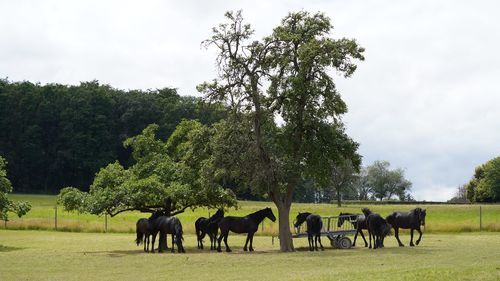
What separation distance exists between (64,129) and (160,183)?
86.2 metres

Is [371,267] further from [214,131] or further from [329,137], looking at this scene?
[214,131]

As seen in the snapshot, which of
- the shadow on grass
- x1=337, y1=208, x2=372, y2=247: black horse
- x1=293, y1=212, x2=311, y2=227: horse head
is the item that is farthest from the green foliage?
the shadow on grass

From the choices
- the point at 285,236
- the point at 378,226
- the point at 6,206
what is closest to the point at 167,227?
the point at 285,236

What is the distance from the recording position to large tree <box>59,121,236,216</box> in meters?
32.6

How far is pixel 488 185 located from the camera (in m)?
111

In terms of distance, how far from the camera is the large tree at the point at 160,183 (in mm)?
32594

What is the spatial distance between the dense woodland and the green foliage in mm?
47995

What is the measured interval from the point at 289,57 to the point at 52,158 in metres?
89.8

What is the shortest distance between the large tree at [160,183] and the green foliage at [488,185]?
8439 cm

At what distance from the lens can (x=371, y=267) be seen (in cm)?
2131

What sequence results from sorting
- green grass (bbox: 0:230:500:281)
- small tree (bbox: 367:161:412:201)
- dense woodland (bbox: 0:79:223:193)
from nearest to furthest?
green grass (bbox: 0:230:500:281) < dense woodland (bbox: 0:79:223:193) < small tree (bbox: 367:161:412:201)

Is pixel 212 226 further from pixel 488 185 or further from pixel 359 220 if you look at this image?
pixel 488 185

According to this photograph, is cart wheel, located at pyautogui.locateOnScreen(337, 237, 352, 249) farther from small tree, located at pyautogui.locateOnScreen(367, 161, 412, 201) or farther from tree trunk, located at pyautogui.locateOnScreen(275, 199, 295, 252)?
small tree, located at pyautogui.locateOnScreen(367, 161, 412, 201)

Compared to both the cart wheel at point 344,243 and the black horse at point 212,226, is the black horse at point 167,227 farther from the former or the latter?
the cart wheel at point 344,243
